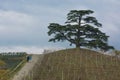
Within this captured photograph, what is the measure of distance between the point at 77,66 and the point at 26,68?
17.1ft

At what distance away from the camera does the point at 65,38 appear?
2596 inches

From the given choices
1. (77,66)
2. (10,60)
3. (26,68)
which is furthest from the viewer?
(10,60)

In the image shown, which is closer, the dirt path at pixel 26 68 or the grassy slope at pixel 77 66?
the dirt path at pixel 26 68

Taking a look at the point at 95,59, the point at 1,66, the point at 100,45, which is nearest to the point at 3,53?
the point at 1,66

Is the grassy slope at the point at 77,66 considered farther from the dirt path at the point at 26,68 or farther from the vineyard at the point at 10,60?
the vineyard at the point at 10,60

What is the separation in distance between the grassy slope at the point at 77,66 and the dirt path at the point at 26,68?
108 cm

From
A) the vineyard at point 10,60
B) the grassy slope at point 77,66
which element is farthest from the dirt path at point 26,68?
the vineyard at point 10,60

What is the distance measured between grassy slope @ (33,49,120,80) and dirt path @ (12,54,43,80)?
42.7 inches

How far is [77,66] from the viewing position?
2044 inches

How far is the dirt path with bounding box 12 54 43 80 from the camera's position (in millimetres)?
47291

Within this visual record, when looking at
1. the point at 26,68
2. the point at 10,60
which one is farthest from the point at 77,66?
the point at 10,60

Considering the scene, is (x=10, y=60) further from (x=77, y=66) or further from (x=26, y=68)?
(x=77, y=66)

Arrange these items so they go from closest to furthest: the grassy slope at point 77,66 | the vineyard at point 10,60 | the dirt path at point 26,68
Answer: the dirt path at point 26,68, the grassy slope at point 77,66, the vineyard at point 10,60

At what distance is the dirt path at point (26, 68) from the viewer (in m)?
47.3
